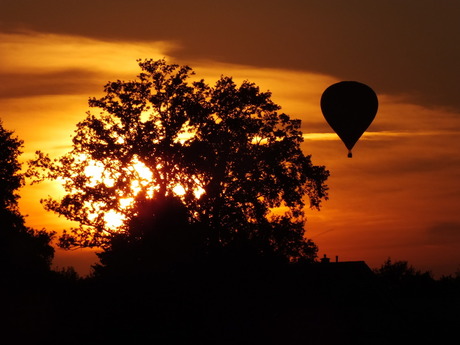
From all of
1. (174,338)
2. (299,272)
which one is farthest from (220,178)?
(174,338)

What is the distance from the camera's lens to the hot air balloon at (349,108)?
46.3 m

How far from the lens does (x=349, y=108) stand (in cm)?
4653

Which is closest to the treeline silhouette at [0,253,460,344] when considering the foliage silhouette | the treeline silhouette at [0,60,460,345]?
the treeline silhouette at [0,60,460,345]

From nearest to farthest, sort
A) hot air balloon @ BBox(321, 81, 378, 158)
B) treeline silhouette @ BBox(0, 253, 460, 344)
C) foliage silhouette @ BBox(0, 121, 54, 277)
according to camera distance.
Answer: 1. treeline silhouette @ BBox(0, 253, 460, 344)
2. hot air balloon @ BBox(321, 81, 378, 158)
3. foliage silhouette @ BBox(0, 121, 54, 277)

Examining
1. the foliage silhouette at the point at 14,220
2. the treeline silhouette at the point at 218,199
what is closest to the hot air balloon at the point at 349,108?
the treeline silhouette at the point at 218,199

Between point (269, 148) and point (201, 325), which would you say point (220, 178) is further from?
point (201, 325)

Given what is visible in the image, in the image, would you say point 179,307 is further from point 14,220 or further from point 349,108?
point 14,220

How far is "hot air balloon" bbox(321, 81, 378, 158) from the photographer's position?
46.3 metres

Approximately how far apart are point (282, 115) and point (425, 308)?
A: 58.8 ft

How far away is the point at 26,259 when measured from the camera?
61.5 m

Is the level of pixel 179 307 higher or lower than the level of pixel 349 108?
lower

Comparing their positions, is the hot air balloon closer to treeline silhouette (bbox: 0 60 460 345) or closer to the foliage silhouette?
treeline silhouette (bbox: 0 60 460 345)

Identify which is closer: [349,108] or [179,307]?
[179,307]

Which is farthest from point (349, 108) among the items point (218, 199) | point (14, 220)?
point (14, 220)
